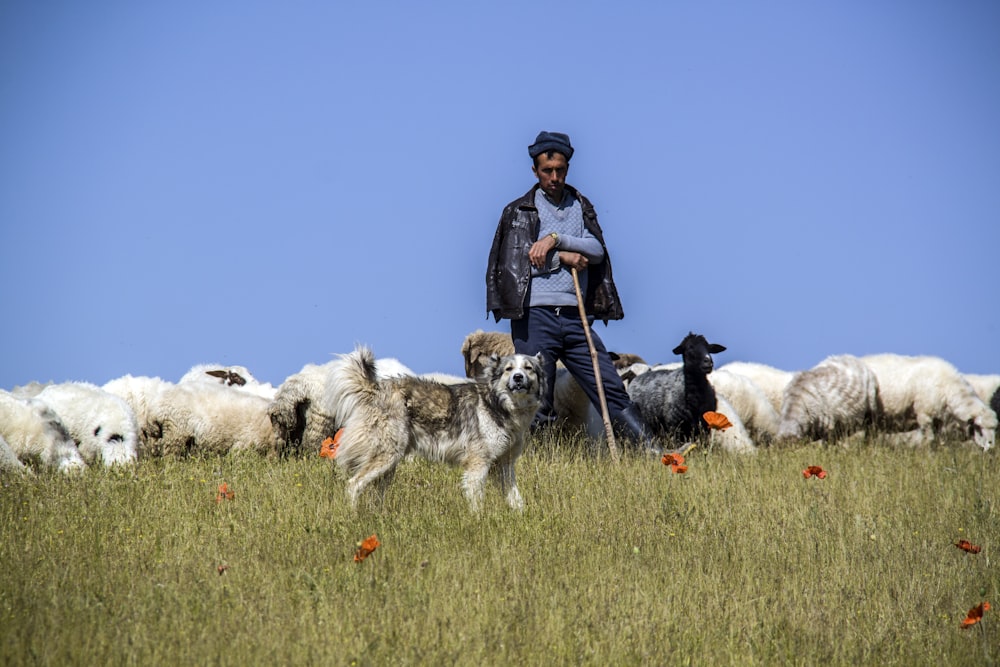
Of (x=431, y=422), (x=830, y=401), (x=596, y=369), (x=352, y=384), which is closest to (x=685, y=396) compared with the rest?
(x=830, y=401)

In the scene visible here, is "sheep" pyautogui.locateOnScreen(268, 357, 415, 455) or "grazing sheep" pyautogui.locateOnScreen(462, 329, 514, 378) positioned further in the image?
"grazing sheep" pyautogui.locateOnScreen(462, 329, 514, 378)

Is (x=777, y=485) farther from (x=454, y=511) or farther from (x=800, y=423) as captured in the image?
(x=800, y=423)

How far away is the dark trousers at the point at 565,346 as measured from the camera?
10.7 m

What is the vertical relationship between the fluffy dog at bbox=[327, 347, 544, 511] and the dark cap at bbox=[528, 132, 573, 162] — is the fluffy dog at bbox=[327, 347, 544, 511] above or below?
below


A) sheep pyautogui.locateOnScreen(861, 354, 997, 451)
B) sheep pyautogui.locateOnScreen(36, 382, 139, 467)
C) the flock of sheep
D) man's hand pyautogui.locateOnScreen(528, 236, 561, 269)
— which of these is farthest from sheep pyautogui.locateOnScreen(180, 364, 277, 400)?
sheep pyautogui.locateOnScreen(861, 354, 997, 451)

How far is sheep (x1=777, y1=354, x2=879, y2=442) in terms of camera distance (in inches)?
589

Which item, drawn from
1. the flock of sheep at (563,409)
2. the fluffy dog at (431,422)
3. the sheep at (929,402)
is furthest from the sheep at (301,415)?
the sheep at (929,402)

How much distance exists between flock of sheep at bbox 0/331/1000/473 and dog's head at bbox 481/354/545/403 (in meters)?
2.31

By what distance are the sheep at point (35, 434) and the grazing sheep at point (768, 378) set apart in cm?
932

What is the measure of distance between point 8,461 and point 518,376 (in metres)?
5.05

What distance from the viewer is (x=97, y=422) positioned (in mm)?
12469

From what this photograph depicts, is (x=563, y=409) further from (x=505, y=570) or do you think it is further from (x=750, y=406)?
(x=505, y=570)

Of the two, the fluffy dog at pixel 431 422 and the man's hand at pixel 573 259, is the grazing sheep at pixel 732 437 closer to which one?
the man's hand at pixel 573 259

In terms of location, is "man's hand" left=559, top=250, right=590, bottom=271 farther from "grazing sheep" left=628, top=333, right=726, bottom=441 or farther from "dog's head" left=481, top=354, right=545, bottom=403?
"grazing sheep" left=628, top=333, right=726, bottom=441
